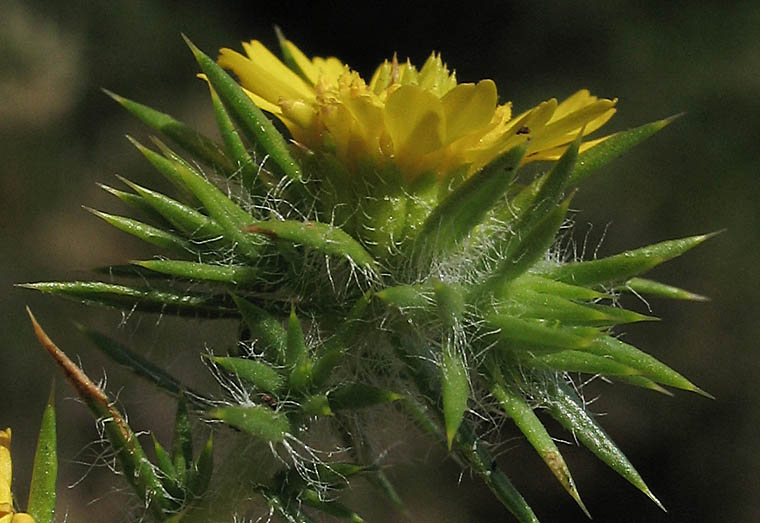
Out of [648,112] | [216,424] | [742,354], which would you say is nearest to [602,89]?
[648,112]

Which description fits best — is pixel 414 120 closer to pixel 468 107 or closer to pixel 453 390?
pixel 468 107

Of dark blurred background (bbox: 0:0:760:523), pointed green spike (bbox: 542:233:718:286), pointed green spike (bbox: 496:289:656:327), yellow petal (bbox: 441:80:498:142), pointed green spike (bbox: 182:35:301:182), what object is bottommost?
dark blurred background (bbox: 0:0:760:523)

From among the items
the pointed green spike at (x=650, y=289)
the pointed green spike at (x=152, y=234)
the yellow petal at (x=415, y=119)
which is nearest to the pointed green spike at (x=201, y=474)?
the pointed green spike at (x=152, y=234)

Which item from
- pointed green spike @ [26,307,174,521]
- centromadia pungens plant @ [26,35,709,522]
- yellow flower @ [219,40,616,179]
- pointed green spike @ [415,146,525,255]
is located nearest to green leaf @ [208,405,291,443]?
centromadia pungens plant @ [26,35,709,522]

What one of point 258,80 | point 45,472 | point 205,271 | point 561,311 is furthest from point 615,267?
point 45,472

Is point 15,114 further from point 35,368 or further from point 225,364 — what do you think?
point 225,364

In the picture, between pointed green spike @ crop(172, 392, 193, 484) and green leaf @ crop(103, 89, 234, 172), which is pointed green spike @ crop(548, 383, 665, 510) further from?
green leaf @ crop(103, 89, 234, 172)
